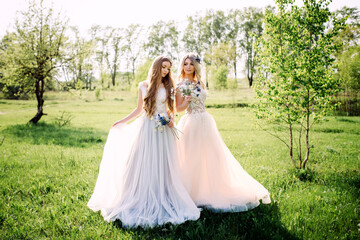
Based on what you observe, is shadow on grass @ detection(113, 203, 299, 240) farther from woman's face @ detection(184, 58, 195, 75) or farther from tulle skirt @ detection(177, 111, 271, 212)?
woman's face @ detection(184, 58, 195, 75)

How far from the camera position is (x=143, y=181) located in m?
4.18

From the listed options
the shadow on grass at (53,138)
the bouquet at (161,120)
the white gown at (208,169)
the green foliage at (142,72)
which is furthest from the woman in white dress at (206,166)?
the green foliage at (142,72)

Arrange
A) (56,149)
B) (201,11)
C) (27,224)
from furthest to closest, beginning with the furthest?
(201,11)
(56,149)
(27,224)

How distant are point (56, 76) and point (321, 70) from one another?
1693 centimetres

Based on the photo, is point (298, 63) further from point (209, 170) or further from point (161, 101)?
point (161, 101)

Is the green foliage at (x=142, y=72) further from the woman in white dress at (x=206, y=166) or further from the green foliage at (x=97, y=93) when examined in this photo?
the woman in white dress at (x=206, y=166)

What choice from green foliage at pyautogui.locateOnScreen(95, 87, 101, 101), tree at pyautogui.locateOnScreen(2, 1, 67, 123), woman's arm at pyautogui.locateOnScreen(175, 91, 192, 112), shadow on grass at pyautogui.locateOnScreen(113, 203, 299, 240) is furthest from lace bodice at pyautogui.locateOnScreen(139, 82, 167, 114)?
green foliage at pyautogui.locateOnScreen(95, 87, 101, 101)

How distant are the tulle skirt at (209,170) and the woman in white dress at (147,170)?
40 cm

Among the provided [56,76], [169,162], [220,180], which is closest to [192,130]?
[169,162]

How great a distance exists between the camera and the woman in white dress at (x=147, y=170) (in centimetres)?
396

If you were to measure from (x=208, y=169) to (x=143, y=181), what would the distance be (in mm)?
1425

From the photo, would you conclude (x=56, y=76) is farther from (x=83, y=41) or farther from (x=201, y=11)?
(x=201, y=11)

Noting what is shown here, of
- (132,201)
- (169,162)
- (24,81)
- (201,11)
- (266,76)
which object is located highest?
(201,11)

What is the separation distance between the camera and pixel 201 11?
164ft
